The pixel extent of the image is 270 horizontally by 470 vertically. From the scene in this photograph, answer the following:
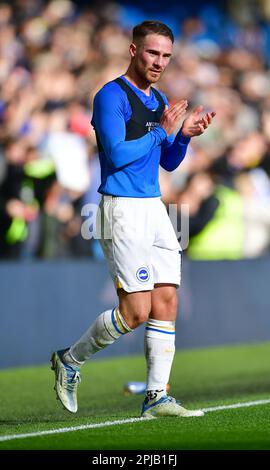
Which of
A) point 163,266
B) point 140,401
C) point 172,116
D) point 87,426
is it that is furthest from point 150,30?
point 140,401

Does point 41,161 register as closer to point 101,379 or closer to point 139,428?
point 101,379

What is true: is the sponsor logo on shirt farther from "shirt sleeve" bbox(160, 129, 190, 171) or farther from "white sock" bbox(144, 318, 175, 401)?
"white sock" bbox(144, 318, 175, 401)

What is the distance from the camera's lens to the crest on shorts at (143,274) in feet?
22.6

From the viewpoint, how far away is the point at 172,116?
275 inches

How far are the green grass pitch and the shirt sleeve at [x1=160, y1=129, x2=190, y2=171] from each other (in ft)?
5.39

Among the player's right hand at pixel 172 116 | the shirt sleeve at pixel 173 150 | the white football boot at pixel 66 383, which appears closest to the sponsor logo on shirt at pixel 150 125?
the player's right hand at pixel 172 116

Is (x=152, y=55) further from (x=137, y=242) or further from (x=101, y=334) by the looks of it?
(x=101, y=334)

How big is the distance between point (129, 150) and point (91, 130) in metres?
7.24

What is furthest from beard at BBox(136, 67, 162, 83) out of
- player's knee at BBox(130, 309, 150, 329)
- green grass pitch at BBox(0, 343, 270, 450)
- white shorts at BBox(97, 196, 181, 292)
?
green grass pitch at BBox(0, 343, 270, 450)

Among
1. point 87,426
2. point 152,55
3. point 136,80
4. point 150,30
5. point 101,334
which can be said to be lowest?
point 87,426

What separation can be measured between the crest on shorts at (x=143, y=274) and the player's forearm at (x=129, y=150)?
0.64 m

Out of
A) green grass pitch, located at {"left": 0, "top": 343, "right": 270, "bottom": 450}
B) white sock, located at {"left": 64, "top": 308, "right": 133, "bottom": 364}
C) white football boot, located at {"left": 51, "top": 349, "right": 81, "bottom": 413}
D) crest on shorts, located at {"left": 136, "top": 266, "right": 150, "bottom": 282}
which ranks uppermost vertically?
crest on shorts, located at {"left": 136, "top": 266, "right": 150, "bottom": 282}

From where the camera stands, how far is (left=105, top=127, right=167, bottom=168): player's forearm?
22.3 ft
